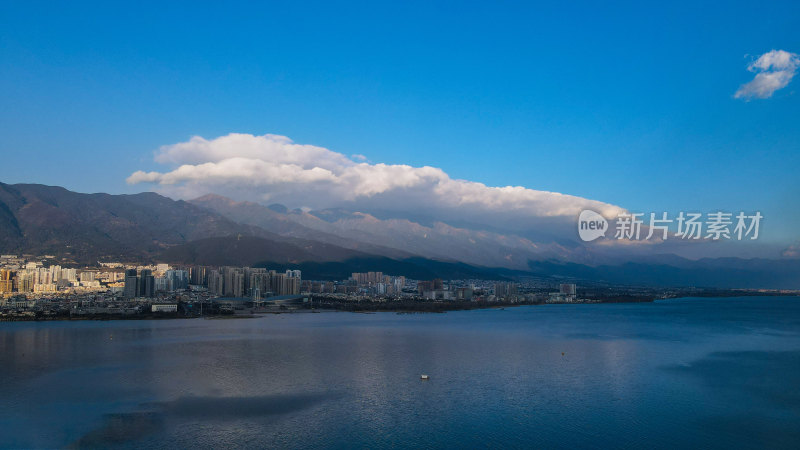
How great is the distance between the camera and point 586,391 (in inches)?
504

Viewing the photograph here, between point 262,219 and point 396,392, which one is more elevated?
point 262,219

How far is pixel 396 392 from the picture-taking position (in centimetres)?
1259

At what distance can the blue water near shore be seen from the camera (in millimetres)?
9328

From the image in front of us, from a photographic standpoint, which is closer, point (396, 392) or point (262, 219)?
point (396, 392)

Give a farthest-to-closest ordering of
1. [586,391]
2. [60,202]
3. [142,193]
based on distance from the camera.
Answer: [142,193]
[60,202]
[586,391]

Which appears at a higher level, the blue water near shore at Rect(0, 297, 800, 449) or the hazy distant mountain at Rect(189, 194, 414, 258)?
the hazy distant mountain at Rect(189, 194, 414, 258)

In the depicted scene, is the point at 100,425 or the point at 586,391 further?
the point at 586,391

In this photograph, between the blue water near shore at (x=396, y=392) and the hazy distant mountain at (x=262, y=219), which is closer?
the blue water near shore at (x=396, y=392)

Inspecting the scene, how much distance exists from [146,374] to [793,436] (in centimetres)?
1552

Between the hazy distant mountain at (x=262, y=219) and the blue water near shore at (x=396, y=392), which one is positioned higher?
the hazy distant mountain at (x=262, y=219)

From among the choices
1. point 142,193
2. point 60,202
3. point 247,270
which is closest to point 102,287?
point 247,270

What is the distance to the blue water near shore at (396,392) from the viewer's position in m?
9.33

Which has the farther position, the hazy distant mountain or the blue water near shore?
the hazy distant mountain

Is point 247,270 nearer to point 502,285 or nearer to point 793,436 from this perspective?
point 502,285
